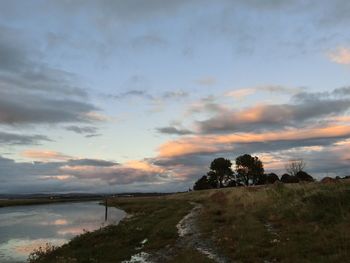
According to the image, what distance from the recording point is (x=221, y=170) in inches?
7175

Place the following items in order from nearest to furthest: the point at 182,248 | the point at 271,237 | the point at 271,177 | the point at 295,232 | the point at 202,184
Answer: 1. the point at 295,232
2. the point at 271,237
3. the point at 182,248
4. the point at 271,177
5. the point at 202,184

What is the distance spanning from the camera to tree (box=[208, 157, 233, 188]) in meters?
182

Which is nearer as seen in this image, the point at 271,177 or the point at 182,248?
the point at 182,248

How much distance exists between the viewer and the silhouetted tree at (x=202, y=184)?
18975cm

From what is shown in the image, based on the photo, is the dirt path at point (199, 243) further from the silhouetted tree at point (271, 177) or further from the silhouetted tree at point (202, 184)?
the silhouetted tree at point (202, 184)

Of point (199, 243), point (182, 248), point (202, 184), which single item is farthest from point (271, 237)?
point (202, 184)

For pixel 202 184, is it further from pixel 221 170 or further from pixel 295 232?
pixel 295 232

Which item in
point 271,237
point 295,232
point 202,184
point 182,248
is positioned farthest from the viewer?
point 202,184

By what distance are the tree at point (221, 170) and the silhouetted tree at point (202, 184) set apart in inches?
182

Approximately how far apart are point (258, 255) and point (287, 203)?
49.6 ft

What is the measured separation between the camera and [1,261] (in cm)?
3275

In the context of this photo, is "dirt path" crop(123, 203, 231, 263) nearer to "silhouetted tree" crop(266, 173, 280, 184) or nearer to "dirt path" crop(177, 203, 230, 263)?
"dirt path" crop(177, 203, 230, 263)

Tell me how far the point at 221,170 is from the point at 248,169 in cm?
1075

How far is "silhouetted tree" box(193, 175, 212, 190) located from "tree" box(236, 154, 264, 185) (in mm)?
14400
